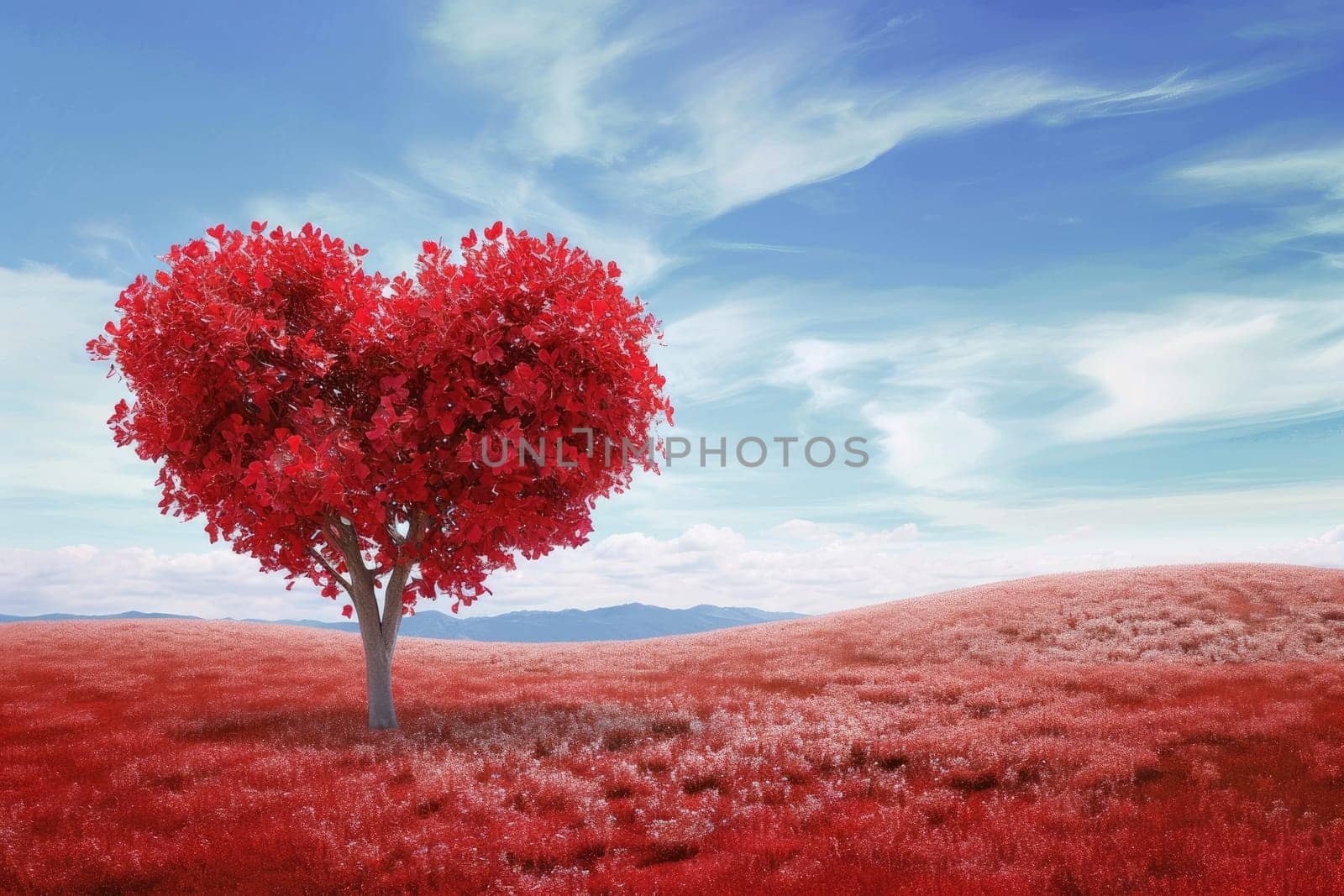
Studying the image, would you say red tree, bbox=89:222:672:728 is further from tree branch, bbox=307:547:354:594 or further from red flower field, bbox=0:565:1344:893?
red flower field, bbox=0:565:1344:893

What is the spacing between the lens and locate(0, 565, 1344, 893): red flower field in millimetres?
8711

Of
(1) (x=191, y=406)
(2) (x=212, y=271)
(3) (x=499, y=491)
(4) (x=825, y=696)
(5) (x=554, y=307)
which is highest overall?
(2) (x=212, y=271)

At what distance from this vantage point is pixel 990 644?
2977 cm

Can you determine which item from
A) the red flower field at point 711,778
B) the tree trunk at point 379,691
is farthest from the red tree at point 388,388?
the red flower field at point 711,778

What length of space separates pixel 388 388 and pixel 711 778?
967 cm

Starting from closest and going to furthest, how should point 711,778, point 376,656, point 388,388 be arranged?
point 711,778 < point 388,388 < point 376,656

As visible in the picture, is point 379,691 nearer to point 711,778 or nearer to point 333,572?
point 333,572

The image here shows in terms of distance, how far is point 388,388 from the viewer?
15969 millimetres

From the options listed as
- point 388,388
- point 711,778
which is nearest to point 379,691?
point 388,388

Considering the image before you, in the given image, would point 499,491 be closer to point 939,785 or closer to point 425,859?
point 425,859

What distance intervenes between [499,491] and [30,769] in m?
9.29

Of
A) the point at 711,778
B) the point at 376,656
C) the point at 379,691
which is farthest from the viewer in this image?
the point at 376,656

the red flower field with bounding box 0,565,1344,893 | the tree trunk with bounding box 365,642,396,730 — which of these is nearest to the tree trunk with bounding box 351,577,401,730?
the tree trunk with bounding box 365,642,396,730

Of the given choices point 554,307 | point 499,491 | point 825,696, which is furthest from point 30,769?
point 825,696
